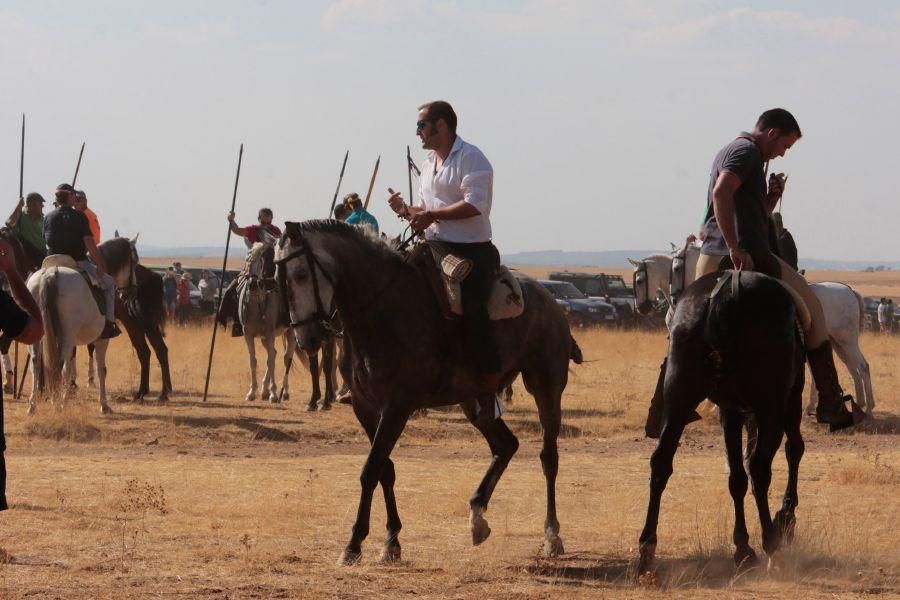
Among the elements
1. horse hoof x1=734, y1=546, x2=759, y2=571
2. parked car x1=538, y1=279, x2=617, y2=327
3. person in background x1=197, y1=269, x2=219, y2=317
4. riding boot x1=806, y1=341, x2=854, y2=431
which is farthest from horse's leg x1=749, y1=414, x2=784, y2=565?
person in background x1=197, y1=269, x2=219, y2=317

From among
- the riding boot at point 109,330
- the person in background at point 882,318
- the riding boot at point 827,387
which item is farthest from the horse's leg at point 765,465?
the person in background at point 882,318

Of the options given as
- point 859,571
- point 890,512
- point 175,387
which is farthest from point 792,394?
point 175,387

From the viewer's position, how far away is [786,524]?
9.42m

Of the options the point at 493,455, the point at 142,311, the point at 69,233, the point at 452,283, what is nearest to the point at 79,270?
the point at 69,233

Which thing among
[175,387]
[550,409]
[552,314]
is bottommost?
[175,387]

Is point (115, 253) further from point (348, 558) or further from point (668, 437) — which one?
point (668, 437)

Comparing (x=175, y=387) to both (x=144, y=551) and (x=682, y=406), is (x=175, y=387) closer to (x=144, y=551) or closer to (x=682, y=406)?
(x=144, y=551)

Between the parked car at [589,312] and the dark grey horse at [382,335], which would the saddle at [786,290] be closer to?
the dark grey horse at [382,335]

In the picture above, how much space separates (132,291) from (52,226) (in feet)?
10.8

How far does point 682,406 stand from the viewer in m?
8.34

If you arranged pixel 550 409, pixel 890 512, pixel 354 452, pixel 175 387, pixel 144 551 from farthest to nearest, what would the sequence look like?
pixel 175 387
pixel 354 452
pixel 890 512
pixel 550 409
pixel 144 551

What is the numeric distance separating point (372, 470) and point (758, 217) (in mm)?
2714

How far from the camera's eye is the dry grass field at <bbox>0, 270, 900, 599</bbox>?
824 cm

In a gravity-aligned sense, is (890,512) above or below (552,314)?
below
